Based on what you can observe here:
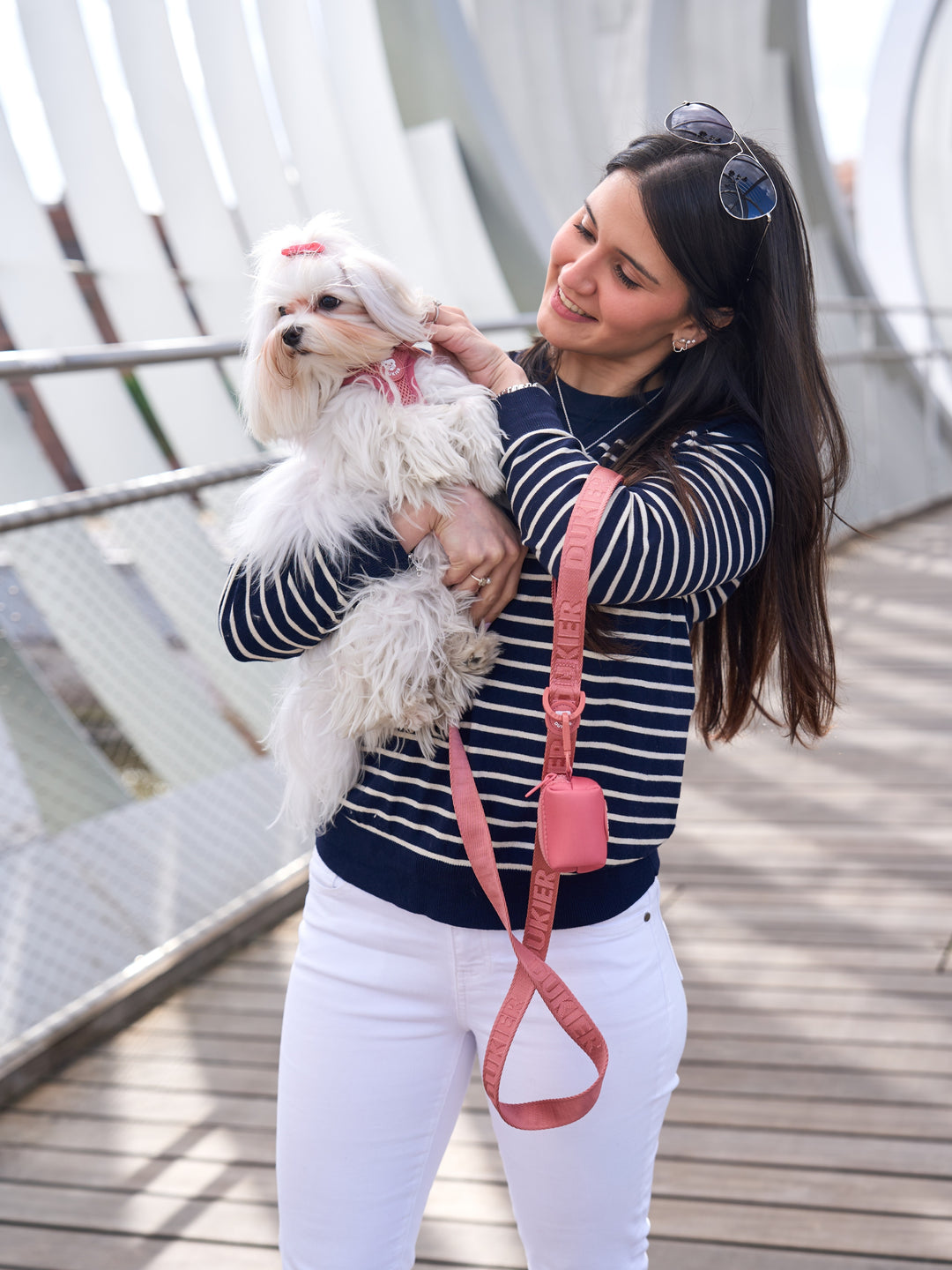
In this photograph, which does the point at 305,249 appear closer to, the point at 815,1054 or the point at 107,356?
the point at 107,356

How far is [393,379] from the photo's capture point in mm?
1217

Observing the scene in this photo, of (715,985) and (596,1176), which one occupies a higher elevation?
(596,1176)

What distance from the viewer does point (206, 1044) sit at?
2.46m

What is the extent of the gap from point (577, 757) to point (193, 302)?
195 inches

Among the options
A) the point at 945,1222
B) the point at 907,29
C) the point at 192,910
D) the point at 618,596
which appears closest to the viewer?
the point at 618,596

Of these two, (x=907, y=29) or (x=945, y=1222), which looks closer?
(x=945, y=1222)

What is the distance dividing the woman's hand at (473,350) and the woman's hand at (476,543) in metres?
0.13

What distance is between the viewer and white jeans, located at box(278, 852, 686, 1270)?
1123 mm

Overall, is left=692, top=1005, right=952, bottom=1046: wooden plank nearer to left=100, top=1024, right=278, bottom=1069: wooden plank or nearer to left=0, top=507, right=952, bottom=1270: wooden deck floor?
left=0, top=507, right=952, bottom=1270: wooden deck floor

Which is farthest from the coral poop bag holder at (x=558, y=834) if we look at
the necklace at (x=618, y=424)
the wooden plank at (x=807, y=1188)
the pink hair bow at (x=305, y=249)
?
the wooden plank at (x=807, y=1188)

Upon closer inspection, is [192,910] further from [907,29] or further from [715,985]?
[907,29]

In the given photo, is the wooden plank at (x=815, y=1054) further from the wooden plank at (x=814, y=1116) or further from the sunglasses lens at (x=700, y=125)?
the sunglasses lens at (x=700, y=125)

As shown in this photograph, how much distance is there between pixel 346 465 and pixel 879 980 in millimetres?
1845

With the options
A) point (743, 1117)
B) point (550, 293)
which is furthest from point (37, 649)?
point (550, 293)
